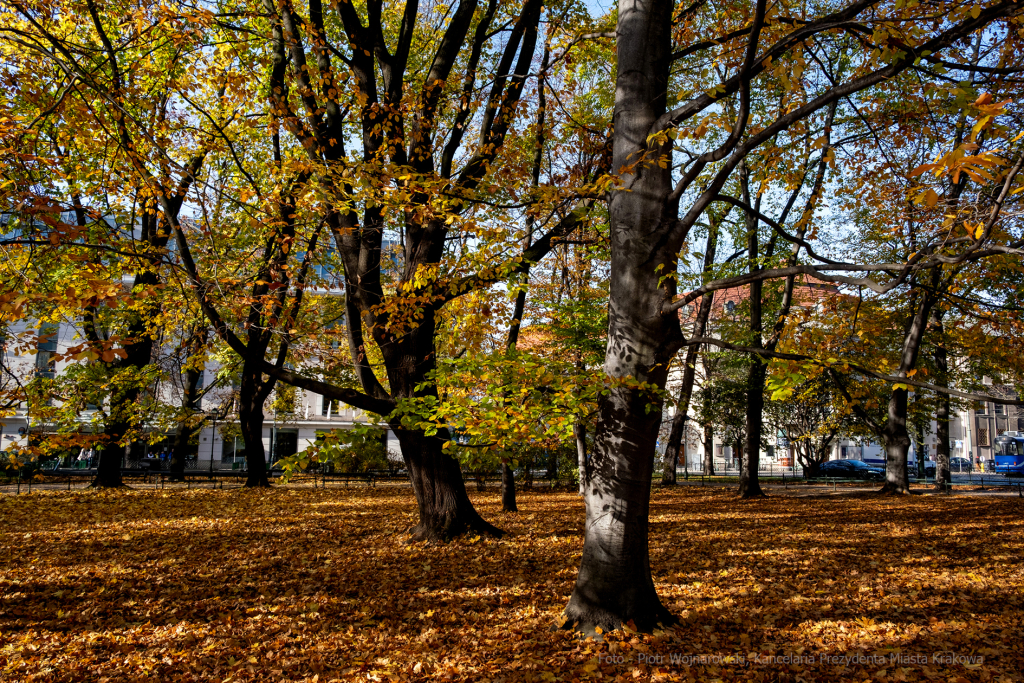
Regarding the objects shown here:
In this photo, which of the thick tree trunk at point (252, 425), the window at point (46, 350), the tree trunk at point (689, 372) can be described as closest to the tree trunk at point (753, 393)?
the tree trunk at point (689, 372)

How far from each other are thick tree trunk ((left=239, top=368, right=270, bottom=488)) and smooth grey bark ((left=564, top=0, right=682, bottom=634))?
18217mm

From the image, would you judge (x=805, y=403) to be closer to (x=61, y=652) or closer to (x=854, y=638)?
(x=854, y=638)

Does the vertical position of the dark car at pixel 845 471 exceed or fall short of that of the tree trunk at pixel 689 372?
it falls short

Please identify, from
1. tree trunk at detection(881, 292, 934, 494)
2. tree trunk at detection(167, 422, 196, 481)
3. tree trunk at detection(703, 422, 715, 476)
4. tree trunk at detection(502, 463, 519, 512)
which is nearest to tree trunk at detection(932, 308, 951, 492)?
tree trunk at detection(881, 292, 934, 494)

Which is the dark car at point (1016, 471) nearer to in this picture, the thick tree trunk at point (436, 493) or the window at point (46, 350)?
the thick tree trunk at point (436, 493)

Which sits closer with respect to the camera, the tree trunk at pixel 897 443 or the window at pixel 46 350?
the window at pixel 46 350

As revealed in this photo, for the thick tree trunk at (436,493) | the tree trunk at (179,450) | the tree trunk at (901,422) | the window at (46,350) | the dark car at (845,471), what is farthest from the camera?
the dark car at (845,471)

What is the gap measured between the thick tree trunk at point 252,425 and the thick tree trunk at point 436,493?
42.0 feet

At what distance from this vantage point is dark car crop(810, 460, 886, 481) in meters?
33.2

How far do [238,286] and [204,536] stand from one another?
4634mm

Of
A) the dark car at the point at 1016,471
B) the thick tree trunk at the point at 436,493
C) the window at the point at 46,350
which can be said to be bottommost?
the dark car at the point at 1016,471

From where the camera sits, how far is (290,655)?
5344mm

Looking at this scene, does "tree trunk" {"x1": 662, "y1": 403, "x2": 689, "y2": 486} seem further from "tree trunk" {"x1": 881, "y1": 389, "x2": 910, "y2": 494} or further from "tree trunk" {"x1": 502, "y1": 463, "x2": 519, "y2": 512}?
"tree trunk" {"x1": 502, "y1": 463, "x2": 519, "y2": 512}

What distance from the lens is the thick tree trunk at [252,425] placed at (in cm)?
2109
